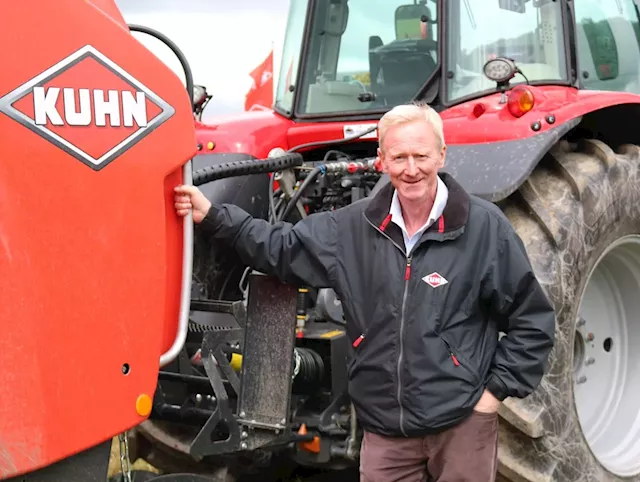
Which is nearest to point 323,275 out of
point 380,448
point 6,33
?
point 380,448

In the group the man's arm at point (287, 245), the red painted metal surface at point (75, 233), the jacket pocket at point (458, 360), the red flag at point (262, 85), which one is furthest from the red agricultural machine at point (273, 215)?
the red flag at point (262, 85)

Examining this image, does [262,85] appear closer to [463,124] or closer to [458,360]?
[463,124]

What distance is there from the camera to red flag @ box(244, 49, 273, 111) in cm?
876

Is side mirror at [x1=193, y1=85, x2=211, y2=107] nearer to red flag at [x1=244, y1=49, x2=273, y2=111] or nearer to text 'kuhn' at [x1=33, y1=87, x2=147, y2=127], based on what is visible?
text 'kuhn' at [x1=33, y1=87, x2=147, y2=127]

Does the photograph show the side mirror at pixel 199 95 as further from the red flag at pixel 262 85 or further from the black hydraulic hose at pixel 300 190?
the red flag at pixel 262 85

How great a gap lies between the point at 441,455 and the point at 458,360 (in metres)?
0.31

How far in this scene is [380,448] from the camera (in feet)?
8.89

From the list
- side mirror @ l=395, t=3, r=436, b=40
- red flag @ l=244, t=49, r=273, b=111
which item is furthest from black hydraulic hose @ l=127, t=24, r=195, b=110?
red flag @ l=244, t=49, r=273, b=111

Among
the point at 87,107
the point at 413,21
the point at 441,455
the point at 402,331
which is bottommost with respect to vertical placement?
the point at 441,455

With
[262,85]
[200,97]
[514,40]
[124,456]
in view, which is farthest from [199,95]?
[262,85]

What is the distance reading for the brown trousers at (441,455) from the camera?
2652mm

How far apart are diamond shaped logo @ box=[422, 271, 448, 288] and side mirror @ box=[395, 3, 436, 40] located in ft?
5.32

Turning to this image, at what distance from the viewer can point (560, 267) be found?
314 centimetres

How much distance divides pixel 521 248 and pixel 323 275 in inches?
22.7
